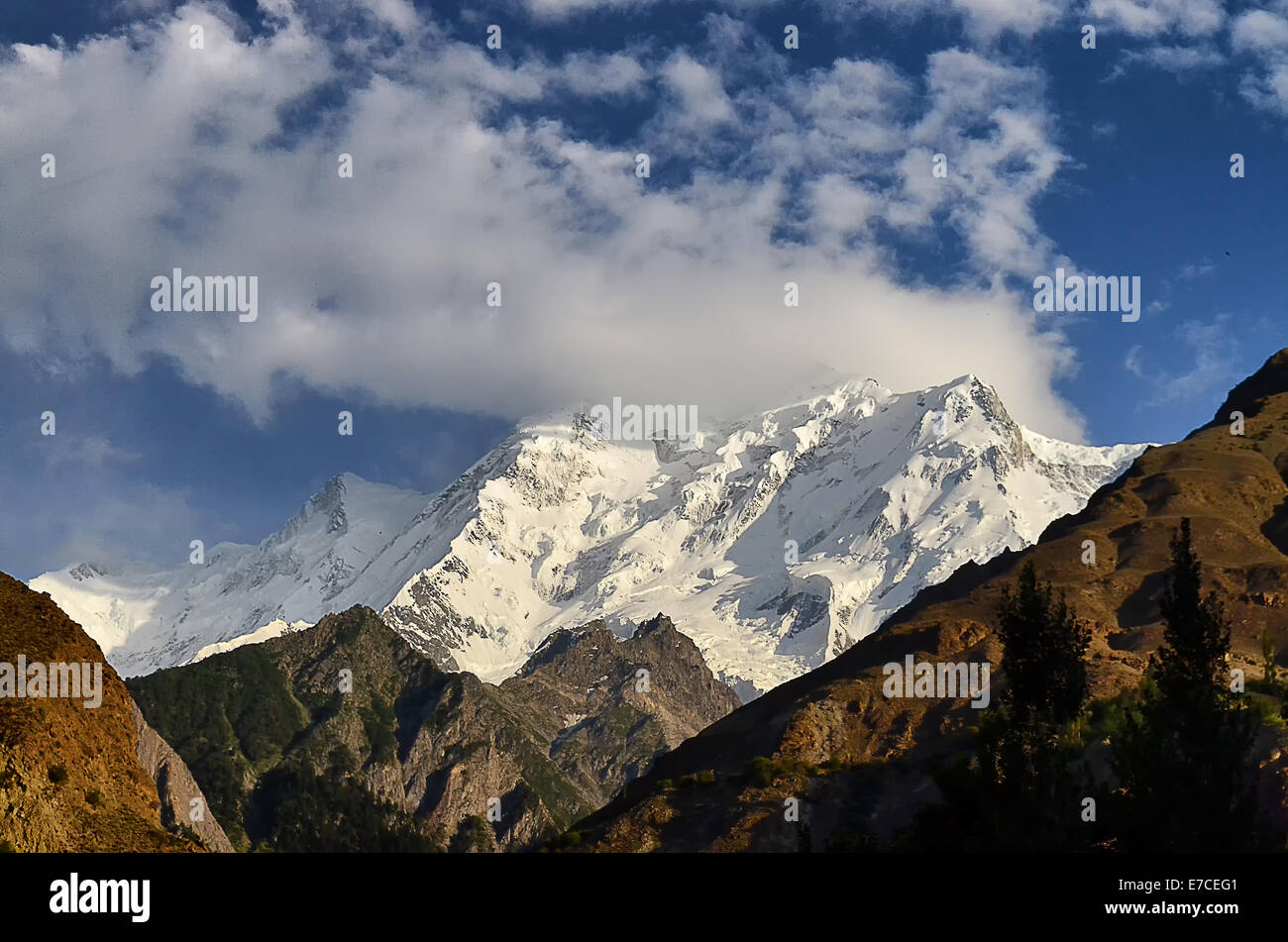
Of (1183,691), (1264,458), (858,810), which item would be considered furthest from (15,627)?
(1264,458)

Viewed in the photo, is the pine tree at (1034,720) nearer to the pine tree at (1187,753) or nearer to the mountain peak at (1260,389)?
the pine tree at (1187,753)

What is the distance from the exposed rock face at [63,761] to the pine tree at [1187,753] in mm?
38887

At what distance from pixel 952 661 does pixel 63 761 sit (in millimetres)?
85322

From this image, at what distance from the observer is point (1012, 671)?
5941 cm

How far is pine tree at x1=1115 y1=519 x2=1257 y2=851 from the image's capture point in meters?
46.9

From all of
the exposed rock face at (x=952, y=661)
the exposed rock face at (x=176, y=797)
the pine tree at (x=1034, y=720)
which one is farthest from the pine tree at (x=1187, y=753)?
the exposed rock face at (x=176, y=797)

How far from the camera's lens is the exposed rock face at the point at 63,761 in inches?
1945

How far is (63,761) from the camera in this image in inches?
2099

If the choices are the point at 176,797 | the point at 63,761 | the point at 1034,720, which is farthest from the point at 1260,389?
the point at 63,761

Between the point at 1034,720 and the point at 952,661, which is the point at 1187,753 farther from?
the point at 952,661

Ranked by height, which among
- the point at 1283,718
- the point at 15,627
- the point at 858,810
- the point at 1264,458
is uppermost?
the point at 1264,458

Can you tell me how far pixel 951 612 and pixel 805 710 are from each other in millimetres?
25797

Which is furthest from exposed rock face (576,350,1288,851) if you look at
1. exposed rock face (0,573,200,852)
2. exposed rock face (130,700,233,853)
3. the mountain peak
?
exposed rock face (130,700,233,853)
